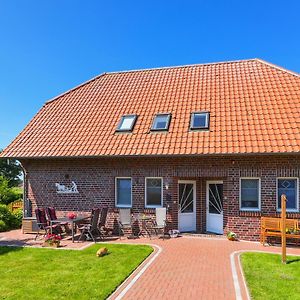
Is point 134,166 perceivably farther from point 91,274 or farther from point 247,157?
point 91,274

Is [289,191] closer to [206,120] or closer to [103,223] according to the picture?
[206,120]

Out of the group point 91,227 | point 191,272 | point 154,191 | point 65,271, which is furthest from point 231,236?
point 65,271

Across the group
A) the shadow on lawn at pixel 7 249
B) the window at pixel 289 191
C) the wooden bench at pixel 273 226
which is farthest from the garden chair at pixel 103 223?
the window at pixel 289 191

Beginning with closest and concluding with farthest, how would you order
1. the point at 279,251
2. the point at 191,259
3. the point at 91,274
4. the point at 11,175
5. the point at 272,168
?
the point at 91,274, the point at 191,259, the point at 279,251, the point at 272,168, the point at 11,175

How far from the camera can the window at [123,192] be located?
47.4 feet

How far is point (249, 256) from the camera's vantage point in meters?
10.3

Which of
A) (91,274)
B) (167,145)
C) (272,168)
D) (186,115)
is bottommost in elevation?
(91,274)

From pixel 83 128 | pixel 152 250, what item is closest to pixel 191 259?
pixel 152 250

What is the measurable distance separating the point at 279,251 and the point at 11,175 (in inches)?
1750

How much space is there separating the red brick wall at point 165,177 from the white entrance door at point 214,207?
20 centimetres

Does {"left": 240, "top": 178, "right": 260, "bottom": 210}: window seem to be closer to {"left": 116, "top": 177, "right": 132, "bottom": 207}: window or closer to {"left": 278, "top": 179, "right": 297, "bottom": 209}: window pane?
{"left": 278, "top": 179, "right": 297, "bottom": 209}: window pane

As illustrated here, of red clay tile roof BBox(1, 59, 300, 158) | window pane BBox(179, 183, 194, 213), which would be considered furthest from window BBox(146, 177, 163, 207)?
red clay tile roof BBox(1, 59, 300, 158)

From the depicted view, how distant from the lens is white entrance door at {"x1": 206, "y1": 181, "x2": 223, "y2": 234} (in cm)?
1392

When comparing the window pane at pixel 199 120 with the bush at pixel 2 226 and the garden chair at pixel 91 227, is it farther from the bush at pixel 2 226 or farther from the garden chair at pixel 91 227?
the bush at pixel 2 226
